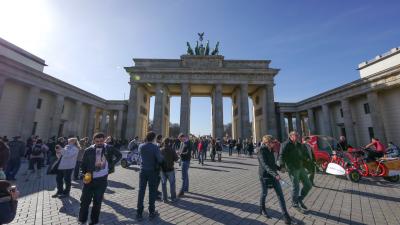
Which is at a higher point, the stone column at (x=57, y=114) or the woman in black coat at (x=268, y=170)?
the stone column at (x=57, y=114)

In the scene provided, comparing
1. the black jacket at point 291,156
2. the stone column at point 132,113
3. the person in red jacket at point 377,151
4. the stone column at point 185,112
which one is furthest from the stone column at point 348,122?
the stone column at point 132,113

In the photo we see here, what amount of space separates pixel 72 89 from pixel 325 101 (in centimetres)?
3757

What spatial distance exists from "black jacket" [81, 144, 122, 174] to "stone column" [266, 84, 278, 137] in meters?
32.0

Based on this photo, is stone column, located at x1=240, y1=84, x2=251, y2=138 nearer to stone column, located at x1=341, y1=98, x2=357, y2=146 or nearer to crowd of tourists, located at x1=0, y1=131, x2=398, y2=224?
stone column, located at x1=341, y1=98, x2=357, y2=146

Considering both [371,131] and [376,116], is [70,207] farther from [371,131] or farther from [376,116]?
[371,131]

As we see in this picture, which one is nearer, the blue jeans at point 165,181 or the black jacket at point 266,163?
the black jacket at point 266,163

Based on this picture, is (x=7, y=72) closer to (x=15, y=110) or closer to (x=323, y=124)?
(x=15, y=110)

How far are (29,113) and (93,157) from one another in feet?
84.7

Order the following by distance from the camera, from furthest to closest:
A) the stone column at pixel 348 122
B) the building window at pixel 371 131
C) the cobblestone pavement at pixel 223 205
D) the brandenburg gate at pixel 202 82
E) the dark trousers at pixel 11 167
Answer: the brandenburg gate at pixel 202 82 → the stone column at pixel 348 122 → the building window at pixel 371 131 → the dark trousers at pixel 11 167 → the cobblestone pavement at pixel 223 205

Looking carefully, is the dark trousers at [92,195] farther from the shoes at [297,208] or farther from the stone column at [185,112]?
the stone column at [185,112]

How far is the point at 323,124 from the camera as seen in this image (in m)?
31.1

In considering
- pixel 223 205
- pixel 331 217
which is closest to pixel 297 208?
pixel 331 217

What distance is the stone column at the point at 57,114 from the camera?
26750 mm

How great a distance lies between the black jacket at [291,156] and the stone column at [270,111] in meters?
29.5
